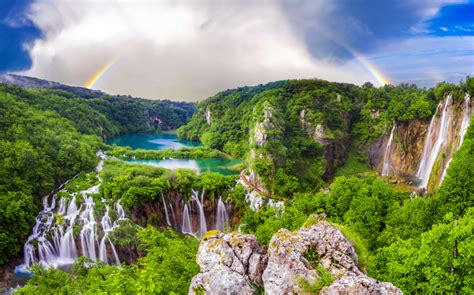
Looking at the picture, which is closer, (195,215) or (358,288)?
(358,288)

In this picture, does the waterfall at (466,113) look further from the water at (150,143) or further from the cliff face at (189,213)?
the water at (150,143)

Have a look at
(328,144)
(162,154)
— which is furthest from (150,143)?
(328,144)

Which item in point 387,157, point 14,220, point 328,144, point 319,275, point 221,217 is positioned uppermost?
point 328,144

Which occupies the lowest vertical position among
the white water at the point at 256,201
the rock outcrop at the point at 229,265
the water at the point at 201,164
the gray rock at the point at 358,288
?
the white water at the point at 256,201

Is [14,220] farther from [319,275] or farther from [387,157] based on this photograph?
[387,157]

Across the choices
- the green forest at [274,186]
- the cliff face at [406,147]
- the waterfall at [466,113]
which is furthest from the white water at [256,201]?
the cliff face at [406,147]

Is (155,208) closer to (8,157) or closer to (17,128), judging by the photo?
(8,157)

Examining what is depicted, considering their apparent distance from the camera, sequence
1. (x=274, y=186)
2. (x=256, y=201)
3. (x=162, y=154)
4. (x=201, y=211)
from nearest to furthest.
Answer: (x=201, y=211) → (x=256, y=201) → (x=274, y=186) → (x=162, y=154)
